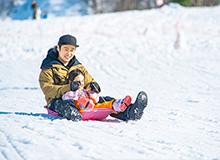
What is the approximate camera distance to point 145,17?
50.9 feet

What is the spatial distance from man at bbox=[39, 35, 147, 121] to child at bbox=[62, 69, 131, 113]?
0.18 feet

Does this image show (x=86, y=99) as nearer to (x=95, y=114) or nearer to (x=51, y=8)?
(x=95, y=114)

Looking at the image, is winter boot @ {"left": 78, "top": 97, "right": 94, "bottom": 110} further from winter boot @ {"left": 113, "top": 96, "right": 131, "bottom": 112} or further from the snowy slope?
the snowy slope

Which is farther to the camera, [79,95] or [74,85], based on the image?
[79,95]

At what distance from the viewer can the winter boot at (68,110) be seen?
9.21 ft

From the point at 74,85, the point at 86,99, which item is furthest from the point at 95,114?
the point at 74,85

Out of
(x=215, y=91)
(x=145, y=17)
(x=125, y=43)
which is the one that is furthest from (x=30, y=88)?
(x=145, y=17)

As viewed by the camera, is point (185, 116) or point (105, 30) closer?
point (185, 116)

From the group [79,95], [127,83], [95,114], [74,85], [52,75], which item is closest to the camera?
[74,85]

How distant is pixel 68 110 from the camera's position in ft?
9.19

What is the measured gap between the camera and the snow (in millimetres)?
2141

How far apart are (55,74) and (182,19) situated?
13.0 metres

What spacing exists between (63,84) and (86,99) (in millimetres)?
505

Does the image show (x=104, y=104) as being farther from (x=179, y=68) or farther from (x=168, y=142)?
(x=179, y=68)
